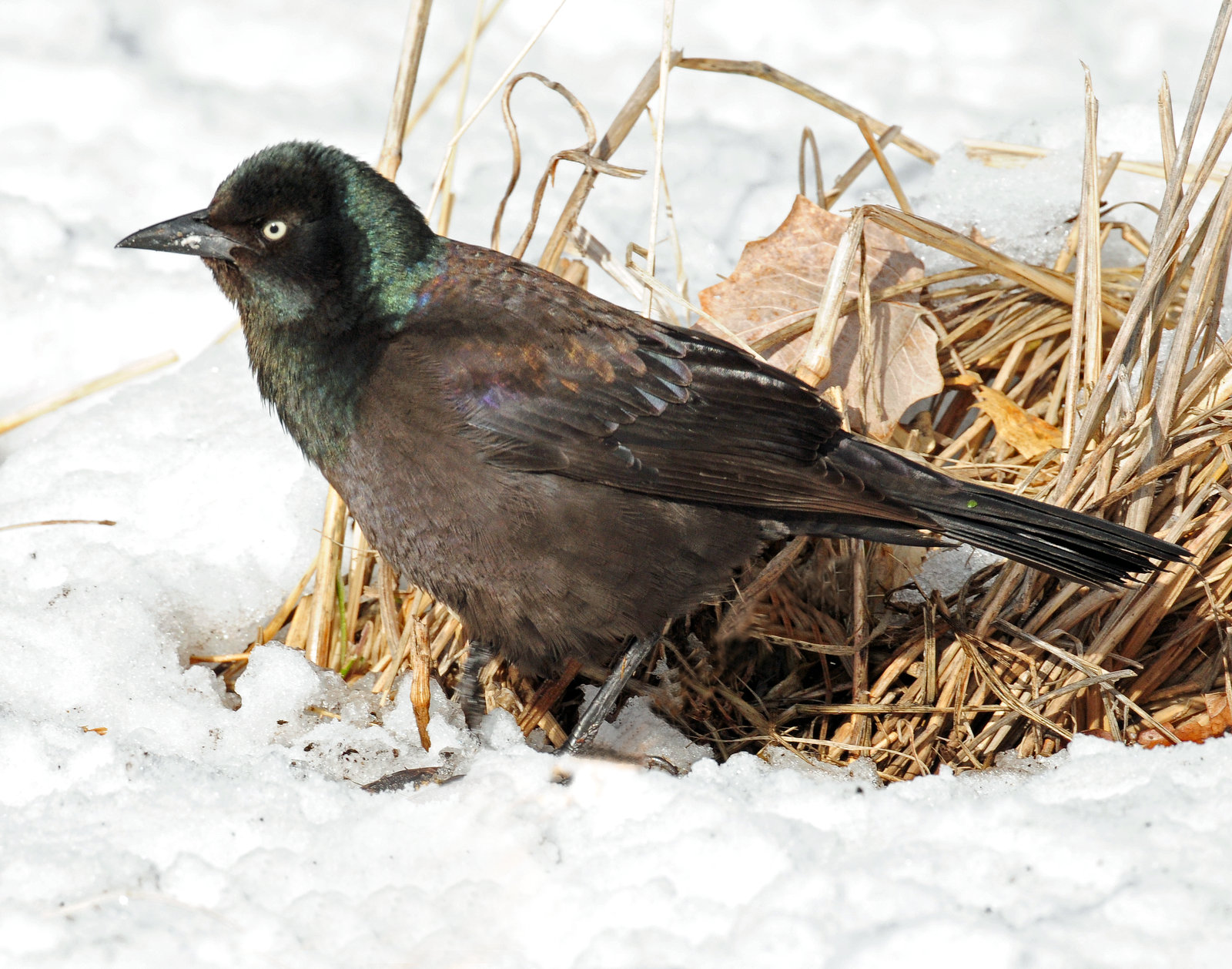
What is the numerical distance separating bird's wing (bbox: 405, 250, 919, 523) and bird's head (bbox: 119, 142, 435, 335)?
0.48ft

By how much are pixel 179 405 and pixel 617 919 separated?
2.65m

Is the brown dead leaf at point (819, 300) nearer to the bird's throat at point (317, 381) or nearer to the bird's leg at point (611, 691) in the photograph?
the bird's leg at point (611, 691)

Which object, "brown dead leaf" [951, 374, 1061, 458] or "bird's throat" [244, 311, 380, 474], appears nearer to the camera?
"bird's throat" [244, 311, 380, 474]

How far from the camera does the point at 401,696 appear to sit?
2.95m

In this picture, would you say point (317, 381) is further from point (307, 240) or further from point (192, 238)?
point (192, 238)

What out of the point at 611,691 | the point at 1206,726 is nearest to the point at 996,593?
the point at 1206,726

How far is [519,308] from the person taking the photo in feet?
9.16

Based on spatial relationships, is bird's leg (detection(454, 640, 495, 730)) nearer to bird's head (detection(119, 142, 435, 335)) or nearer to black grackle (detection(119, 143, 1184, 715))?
black grackle (detection(119, 143, 1184, 715))

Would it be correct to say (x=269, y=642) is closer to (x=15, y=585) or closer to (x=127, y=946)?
(x=15, y=585)

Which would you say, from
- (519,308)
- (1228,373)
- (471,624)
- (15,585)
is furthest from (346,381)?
(1228,373)

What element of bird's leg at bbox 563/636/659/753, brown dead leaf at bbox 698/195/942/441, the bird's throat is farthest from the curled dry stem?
bird's leg at bbox 563/636/659/753

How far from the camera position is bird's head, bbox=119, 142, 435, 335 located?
9.28 feet

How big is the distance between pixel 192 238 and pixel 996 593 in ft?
7.40

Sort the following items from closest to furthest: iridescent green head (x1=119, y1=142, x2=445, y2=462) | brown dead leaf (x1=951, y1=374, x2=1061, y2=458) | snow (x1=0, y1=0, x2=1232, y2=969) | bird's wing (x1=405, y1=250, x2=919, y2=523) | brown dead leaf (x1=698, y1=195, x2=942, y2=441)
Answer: snow (x1=0, y1=0, x2=1232, y2=969), bird's wing (x1=405, y1=250, x2=919, y2=523), iridescent green head (x1=119, y1=142, x2=445, y2=462), brown dead leaf (x1=951, y1=374, x2=1061, y2=458), brown dead leaf (x1=698, y1=195, x2=942, y2=441)
